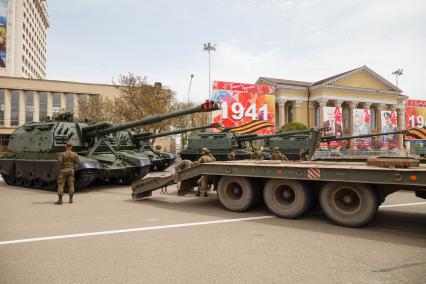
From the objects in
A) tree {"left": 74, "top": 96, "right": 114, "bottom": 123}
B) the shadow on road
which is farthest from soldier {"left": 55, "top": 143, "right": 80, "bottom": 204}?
tree {"left": 74, "top": 96, "right": 114, "bottom": 123}

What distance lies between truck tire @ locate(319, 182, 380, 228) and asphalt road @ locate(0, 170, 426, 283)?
20cm

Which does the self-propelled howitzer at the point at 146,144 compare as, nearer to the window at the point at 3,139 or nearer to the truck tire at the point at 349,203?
the truck tire at the point at 349,203

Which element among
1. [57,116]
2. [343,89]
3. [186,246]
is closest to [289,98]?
[343,89]

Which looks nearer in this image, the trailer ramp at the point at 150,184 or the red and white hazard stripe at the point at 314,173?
the red and white hazard stripe at the point at 314,173

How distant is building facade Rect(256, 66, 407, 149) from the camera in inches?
2158

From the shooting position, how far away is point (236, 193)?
900cm

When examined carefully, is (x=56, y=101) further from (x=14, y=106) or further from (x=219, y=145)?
(x=219, y=145)

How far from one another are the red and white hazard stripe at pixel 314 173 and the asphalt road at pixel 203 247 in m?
0.92

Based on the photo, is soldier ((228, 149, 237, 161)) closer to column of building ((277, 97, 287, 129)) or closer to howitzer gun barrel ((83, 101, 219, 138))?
howitzer gun barrel ((83, 101, 219, 138))

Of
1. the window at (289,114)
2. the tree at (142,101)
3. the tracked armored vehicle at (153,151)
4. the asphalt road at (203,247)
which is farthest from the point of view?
the window at (289,114)

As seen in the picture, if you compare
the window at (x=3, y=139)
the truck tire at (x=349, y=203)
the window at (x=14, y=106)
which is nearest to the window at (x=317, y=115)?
the window at (x=14, y=106)

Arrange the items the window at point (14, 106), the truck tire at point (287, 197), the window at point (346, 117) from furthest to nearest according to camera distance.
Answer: the window at point (346, 117) < the window at point (14, 106) < the truck tire at point (287, 197)

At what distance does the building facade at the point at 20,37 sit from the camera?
66750 millimetres

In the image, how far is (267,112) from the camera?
46000mm
